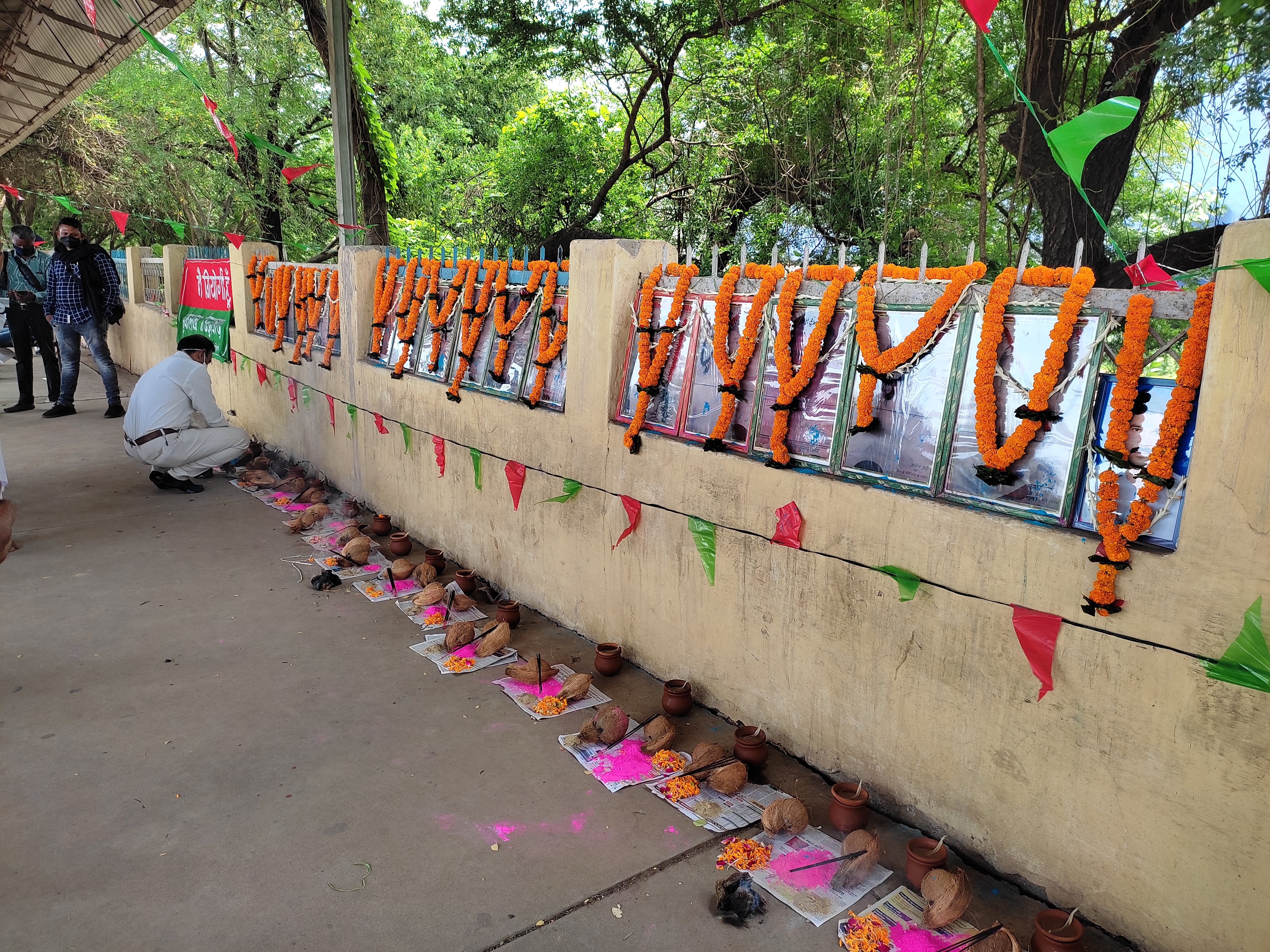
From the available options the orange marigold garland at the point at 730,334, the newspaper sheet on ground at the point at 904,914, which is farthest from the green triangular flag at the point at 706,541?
the newspaper sheet on ground at the point at 904,914

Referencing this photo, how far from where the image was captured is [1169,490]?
7.91 feet

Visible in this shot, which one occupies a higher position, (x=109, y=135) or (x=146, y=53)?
(x=146, y=53)

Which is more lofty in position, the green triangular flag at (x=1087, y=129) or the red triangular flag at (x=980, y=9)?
the red triangular flag at (x=980, y=9)

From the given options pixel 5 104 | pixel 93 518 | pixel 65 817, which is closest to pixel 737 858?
pixel 65 817

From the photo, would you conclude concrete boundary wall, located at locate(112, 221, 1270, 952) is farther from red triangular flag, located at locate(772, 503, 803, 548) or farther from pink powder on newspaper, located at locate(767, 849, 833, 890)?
pink powder on newspaper, located at locate(767, 849, 833, 890)

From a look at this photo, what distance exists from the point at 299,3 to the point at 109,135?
10.9 metres

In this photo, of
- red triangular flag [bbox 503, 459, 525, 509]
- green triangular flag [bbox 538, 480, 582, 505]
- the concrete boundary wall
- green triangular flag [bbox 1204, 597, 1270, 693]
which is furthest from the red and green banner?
green triangular flag [bbox 1204, 597, 1270, 693]

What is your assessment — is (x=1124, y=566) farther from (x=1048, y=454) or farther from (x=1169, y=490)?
(x=1048, y=454)

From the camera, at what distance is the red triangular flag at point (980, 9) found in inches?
97.3

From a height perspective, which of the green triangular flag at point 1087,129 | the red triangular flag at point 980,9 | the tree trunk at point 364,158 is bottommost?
the green triangular flag at point 1087,129

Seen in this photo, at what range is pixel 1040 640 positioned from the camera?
8.59 ft

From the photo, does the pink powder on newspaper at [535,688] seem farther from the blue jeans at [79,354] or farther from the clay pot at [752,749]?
the blue jeans at [79,354]

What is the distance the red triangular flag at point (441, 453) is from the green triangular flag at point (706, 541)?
2.55 m

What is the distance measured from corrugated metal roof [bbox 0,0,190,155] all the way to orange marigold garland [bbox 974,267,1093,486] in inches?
309
